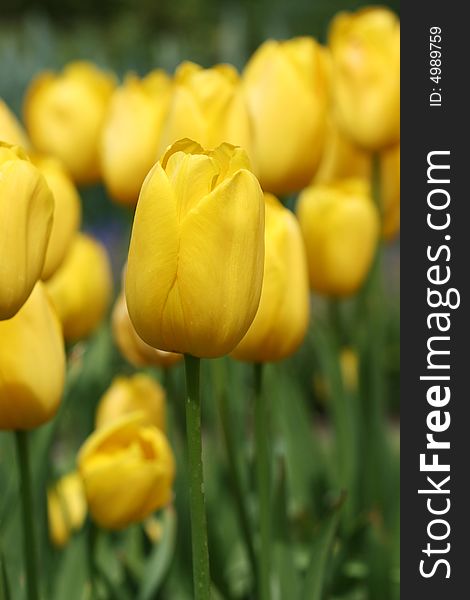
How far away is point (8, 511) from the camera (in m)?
1.43

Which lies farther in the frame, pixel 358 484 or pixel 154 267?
pixel 358 484

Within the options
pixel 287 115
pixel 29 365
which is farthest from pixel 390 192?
pixel 29 365

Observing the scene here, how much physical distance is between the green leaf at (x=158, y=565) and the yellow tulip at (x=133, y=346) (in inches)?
8.4

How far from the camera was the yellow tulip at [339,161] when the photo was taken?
6.37 feet

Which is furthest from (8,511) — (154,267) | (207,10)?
(207,10)

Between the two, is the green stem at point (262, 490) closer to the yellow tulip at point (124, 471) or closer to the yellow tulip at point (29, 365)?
the yellow tulip at point (124, 471)

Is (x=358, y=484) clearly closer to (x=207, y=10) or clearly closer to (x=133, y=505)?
(x=133, y=505)

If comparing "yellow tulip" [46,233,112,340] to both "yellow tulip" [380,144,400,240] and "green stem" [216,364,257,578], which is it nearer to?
"green stem" [216,364,257,578]

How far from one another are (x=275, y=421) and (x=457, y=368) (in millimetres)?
831

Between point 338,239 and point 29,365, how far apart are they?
0.63 m

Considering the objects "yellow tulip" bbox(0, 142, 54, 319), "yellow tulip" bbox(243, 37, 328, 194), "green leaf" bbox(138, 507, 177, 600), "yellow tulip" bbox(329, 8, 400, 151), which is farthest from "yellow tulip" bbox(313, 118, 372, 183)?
"yellow tulip" bbox(0, 142, 54, 319)

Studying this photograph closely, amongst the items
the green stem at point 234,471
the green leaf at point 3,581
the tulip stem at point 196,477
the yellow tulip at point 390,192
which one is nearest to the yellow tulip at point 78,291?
the green stem at point 234,471

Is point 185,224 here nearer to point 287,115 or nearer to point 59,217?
point 59,217

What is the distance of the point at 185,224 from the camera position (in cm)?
87
